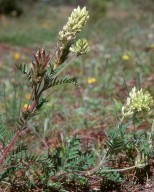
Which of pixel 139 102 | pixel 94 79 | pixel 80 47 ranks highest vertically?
pixel 94 79

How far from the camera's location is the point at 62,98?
3688 mm

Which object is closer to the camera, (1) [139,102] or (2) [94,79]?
(1) [139,102]

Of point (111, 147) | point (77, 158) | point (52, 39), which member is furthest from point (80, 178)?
point (52, 39)

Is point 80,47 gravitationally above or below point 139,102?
above

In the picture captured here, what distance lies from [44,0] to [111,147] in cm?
1719

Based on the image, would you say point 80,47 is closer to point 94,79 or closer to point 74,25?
point 74,25

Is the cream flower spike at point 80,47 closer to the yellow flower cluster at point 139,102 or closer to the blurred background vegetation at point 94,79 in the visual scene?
the blurred background vegetation at point 94,79

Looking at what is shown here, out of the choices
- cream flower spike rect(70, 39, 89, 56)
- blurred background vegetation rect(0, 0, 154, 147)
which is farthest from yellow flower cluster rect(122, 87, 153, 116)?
blurred background vegetation rect(0, 0, 154, 147)

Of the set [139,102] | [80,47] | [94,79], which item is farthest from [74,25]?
[94,79]

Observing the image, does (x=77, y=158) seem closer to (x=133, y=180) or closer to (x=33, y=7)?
(x=133, y=180)

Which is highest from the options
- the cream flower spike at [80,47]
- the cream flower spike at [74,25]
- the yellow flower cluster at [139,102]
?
the cream flower spike at [74,25]

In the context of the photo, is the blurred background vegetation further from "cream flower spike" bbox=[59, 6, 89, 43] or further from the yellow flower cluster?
the yellow flower cluster

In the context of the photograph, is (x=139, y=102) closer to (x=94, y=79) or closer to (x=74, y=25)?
(x=74, y=25)

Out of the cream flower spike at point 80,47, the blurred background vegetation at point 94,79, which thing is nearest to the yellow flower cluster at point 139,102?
the cream flower spike at point 80,47
